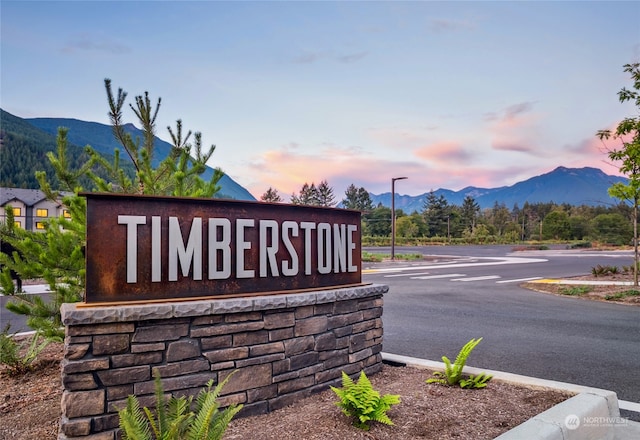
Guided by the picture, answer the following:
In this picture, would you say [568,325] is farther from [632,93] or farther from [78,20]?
[78,20]

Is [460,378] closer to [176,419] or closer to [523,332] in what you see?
[176,419]

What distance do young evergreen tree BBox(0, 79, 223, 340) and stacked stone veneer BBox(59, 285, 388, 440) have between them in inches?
57.6

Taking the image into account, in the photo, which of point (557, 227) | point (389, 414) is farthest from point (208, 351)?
point (557, 227)

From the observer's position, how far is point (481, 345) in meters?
6.54

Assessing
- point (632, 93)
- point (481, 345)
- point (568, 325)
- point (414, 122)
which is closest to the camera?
point (481, 345)

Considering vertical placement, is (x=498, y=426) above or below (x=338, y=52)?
below

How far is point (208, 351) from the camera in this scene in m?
3.27

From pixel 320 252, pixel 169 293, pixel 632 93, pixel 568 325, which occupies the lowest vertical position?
pixel 568 325

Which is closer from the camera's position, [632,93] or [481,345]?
[481,345]

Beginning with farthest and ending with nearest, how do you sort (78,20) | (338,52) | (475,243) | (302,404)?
(475,243), (338,52), (78,20), (302,404)

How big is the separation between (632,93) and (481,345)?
824cm

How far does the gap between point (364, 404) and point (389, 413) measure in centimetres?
44

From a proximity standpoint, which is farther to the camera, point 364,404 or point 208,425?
point 364,404

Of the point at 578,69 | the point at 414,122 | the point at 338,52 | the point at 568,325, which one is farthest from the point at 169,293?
the point at 414,122
